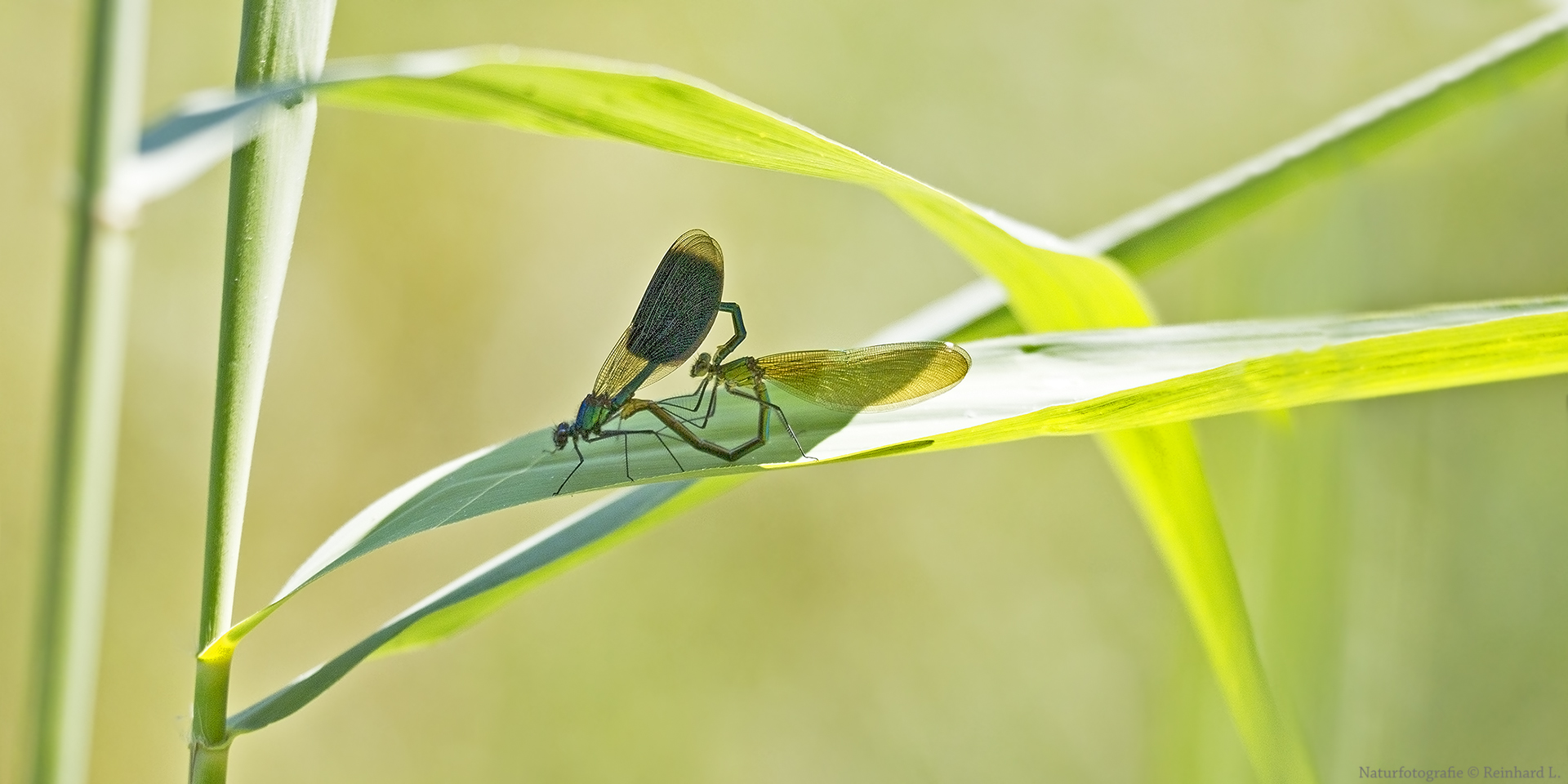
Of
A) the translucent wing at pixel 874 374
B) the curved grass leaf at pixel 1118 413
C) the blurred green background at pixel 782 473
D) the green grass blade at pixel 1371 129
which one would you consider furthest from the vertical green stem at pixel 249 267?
the blurred green background at pixel 782 473

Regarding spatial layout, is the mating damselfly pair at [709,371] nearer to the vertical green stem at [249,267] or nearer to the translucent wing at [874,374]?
the translucent wing at [874,374]

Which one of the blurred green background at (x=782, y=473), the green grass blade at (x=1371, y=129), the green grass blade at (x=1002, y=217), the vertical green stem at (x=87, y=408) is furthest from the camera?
the blurred green background at (x=782, y=473)

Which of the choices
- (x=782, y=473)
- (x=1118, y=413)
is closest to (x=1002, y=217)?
(x=1118, y=413)

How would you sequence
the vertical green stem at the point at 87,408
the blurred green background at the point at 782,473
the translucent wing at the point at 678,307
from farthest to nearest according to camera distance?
the blurred green background at the point at 782,473 → the translucent wing at the point at 678,307 → the vertical green stem at the point at 87,408

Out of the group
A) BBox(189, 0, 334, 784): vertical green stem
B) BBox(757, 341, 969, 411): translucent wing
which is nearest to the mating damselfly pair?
BBox(757, 341, 969, 411): translucent wing

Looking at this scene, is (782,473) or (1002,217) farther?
(782,473)

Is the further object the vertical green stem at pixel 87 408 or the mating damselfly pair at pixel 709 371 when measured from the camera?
the mating damselfly pair at pixel 709 371

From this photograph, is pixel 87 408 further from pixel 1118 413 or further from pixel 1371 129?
pixel 1371 129
